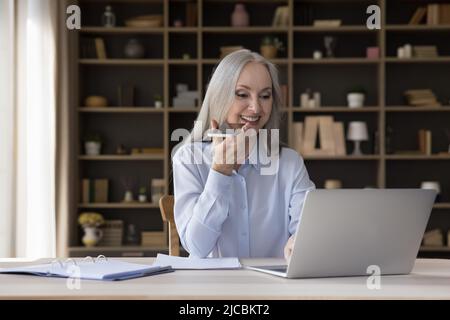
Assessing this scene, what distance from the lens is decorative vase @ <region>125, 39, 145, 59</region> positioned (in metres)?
5.51

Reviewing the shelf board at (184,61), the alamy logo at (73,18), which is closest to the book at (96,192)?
the shelf board at (184,61)

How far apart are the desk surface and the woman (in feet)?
1.85

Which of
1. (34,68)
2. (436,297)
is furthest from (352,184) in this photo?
(436,297)

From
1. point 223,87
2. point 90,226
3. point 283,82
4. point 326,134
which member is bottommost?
point 90,226

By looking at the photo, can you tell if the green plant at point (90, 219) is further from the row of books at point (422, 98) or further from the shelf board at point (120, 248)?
the row of books at point (422, 98)

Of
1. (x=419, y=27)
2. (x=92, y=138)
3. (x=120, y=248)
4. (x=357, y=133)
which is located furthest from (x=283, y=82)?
(x=120, y=248)

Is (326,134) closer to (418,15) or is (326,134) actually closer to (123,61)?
(418,15)

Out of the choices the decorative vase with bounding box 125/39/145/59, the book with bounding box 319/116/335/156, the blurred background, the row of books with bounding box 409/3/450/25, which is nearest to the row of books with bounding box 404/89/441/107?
the blurred background

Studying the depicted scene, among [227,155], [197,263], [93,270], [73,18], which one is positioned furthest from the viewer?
[73,18]

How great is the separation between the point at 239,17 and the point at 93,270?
4.01 meters

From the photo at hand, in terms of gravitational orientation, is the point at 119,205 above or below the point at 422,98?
below

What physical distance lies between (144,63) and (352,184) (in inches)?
70.0

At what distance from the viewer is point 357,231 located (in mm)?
1570
